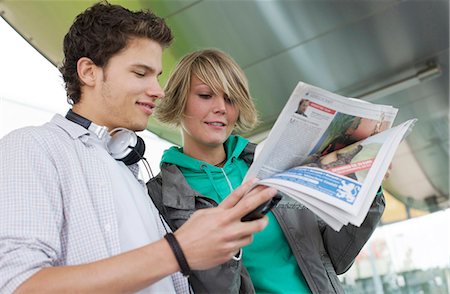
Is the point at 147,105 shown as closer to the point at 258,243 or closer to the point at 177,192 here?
the point at 177,192

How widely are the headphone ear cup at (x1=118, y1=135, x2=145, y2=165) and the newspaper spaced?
430 mm

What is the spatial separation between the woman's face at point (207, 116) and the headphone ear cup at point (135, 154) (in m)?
0.43

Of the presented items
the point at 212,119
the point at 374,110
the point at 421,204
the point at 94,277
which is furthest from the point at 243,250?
the point at 421,204

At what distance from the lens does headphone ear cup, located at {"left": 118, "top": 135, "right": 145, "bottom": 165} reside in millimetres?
1479

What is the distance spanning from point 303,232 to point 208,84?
634 millimetres

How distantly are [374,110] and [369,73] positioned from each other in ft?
10.5

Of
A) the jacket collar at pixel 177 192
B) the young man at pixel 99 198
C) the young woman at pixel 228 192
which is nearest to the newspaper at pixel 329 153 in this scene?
the young man at pixel 99 198

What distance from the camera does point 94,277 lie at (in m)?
0.91

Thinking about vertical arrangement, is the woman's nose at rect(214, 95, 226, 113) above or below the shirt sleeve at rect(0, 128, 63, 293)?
below

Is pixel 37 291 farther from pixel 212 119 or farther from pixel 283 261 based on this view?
pixel 212 119

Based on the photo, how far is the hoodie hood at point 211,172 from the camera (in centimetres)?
181

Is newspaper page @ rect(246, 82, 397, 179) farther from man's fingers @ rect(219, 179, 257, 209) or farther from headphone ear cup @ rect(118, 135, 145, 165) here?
headphone ear cup @ rect(118, 135, 145, 165)

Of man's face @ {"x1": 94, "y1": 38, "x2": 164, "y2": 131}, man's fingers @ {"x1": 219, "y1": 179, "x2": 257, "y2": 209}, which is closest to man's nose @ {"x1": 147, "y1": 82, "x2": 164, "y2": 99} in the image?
man's face @ {"x1": 94, "y1": 38, "x2": 164, "y2": 131}

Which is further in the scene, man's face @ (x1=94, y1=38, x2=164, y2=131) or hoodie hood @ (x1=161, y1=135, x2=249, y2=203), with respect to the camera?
hoodie hood @ (x1=161, y1=135, x2=249, y2=203)
